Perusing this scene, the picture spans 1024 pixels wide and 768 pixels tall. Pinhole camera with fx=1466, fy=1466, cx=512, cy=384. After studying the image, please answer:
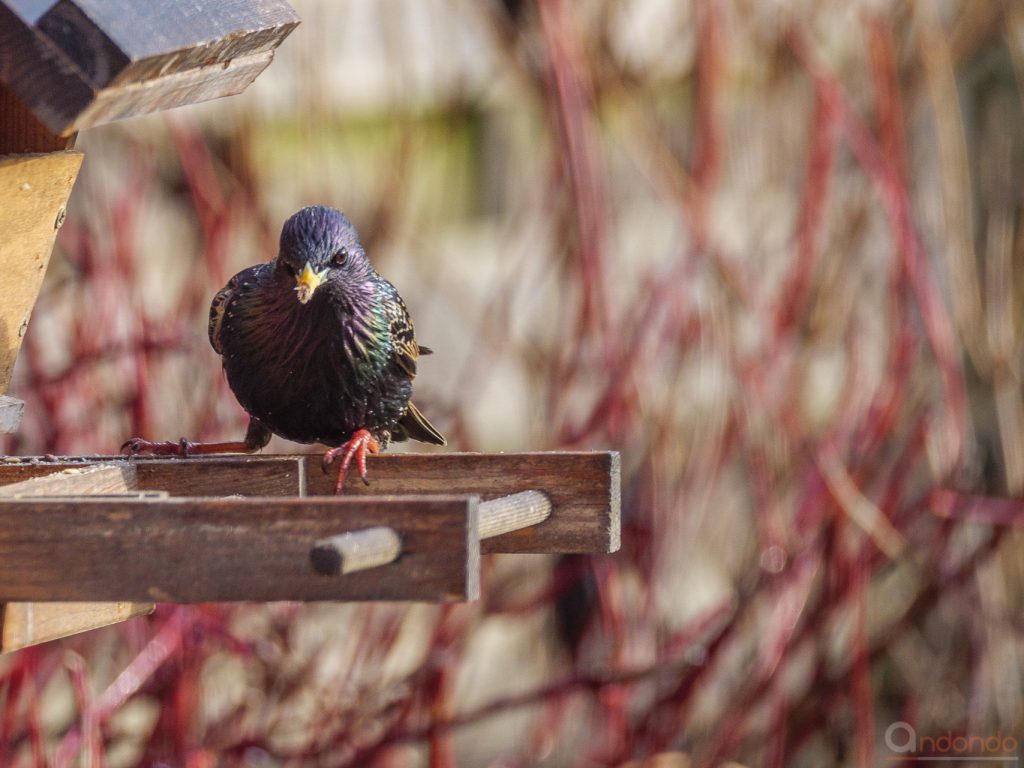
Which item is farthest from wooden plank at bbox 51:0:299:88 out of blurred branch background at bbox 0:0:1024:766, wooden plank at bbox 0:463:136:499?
blurred branch background at bbox 0:0:1024:766

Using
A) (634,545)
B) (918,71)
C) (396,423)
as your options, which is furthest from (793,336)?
(396,423)

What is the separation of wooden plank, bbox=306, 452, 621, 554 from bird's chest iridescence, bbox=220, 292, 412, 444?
0.39 meters

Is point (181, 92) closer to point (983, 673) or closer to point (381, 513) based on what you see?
point (381, 513)

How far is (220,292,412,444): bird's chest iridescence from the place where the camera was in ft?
8.33

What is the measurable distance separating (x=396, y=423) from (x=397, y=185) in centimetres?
135

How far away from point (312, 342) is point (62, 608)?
79cm

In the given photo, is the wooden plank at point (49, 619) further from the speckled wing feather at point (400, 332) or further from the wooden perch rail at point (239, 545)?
the speckled wing feather at point (400, 332)

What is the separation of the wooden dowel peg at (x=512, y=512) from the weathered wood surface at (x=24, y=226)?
0.92 meters

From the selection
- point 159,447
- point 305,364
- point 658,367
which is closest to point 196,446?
point 159,447

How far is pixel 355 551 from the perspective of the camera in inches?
58.1

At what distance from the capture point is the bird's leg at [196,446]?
98.2 inches

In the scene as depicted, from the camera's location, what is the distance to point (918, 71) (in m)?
4.23

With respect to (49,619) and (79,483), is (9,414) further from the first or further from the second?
(49,619)
